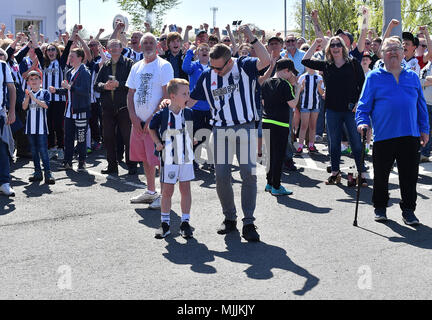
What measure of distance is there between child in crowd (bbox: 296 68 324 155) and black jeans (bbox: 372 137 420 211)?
5.10 m

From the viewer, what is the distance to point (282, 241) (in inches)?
259

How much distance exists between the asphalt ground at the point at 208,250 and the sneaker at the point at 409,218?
0.32 feet

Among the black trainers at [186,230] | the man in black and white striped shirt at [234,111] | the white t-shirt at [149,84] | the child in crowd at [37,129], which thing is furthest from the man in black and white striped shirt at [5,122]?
the man in black and white striped shirt at [234,111]

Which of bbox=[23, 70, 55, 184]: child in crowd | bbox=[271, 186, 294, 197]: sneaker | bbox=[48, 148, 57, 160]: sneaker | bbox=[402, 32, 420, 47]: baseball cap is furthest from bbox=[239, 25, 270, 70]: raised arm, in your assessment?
bbox=[48, 148, 57, 160]: sneaker

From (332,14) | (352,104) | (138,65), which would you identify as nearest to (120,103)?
(138,65)

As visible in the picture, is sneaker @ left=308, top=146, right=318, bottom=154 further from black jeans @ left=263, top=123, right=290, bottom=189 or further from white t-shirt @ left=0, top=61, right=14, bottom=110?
white t-shirt @ left=0, top=61, right=14, bottom=110

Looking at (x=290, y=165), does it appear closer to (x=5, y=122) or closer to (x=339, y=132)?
(x=339, y=132)

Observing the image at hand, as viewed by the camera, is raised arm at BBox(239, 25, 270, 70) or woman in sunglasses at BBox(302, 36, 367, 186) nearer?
raised arm at BBox(239, 25, 270, 70)

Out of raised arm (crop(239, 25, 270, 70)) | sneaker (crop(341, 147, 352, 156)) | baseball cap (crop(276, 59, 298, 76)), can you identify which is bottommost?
sneaker (crop(341, 147, 352, 156))

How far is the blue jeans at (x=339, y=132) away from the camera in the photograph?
31.2ft

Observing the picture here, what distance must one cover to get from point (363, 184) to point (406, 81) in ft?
8.02

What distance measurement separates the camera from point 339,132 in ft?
31.5

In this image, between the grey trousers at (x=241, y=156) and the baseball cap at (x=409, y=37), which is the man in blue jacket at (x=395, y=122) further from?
the baseball cap at (x=409, y=37)

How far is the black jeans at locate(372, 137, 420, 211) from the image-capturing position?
7.33 m
